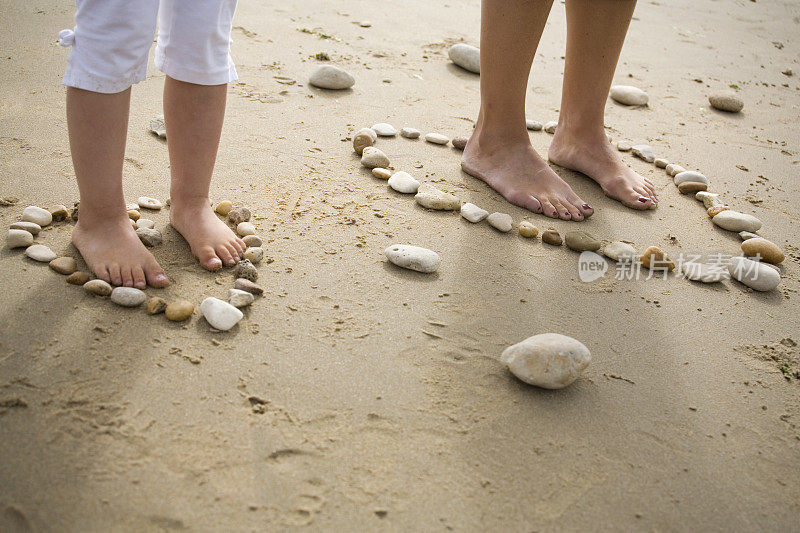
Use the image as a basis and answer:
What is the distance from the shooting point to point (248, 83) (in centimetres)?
319

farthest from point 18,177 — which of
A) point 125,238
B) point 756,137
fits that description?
point 756,137

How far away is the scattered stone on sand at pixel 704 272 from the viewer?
2236 mm

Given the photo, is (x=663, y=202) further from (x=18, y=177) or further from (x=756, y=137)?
(x=18, y=177)

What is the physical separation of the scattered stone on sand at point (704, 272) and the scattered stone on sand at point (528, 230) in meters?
0.51

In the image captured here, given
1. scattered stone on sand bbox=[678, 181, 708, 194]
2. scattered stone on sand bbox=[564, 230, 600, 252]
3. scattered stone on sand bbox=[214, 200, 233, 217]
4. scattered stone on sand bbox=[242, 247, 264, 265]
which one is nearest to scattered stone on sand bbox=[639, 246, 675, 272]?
scattered stone on sand bbox=[564, 230, 600, 252]

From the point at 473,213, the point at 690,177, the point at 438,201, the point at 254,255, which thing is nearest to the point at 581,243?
the point at 473,213

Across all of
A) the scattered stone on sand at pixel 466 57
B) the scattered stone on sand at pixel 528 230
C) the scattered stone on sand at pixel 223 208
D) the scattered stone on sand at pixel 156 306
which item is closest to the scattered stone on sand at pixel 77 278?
the scattered stone on sand at pixel 156 306

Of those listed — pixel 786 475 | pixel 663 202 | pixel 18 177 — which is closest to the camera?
pixel 786 475

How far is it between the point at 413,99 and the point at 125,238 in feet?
6.05

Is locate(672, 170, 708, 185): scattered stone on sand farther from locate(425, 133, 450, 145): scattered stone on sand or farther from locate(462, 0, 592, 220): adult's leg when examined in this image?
locate(425, 133, 450, 145): scattered stone on sand

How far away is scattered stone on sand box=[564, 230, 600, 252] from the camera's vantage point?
2289mm

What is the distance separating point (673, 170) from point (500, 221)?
106 centimetres

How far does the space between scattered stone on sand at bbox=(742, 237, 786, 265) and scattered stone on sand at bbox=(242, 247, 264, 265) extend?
5.62ft

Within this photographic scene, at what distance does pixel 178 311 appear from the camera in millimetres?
1712
